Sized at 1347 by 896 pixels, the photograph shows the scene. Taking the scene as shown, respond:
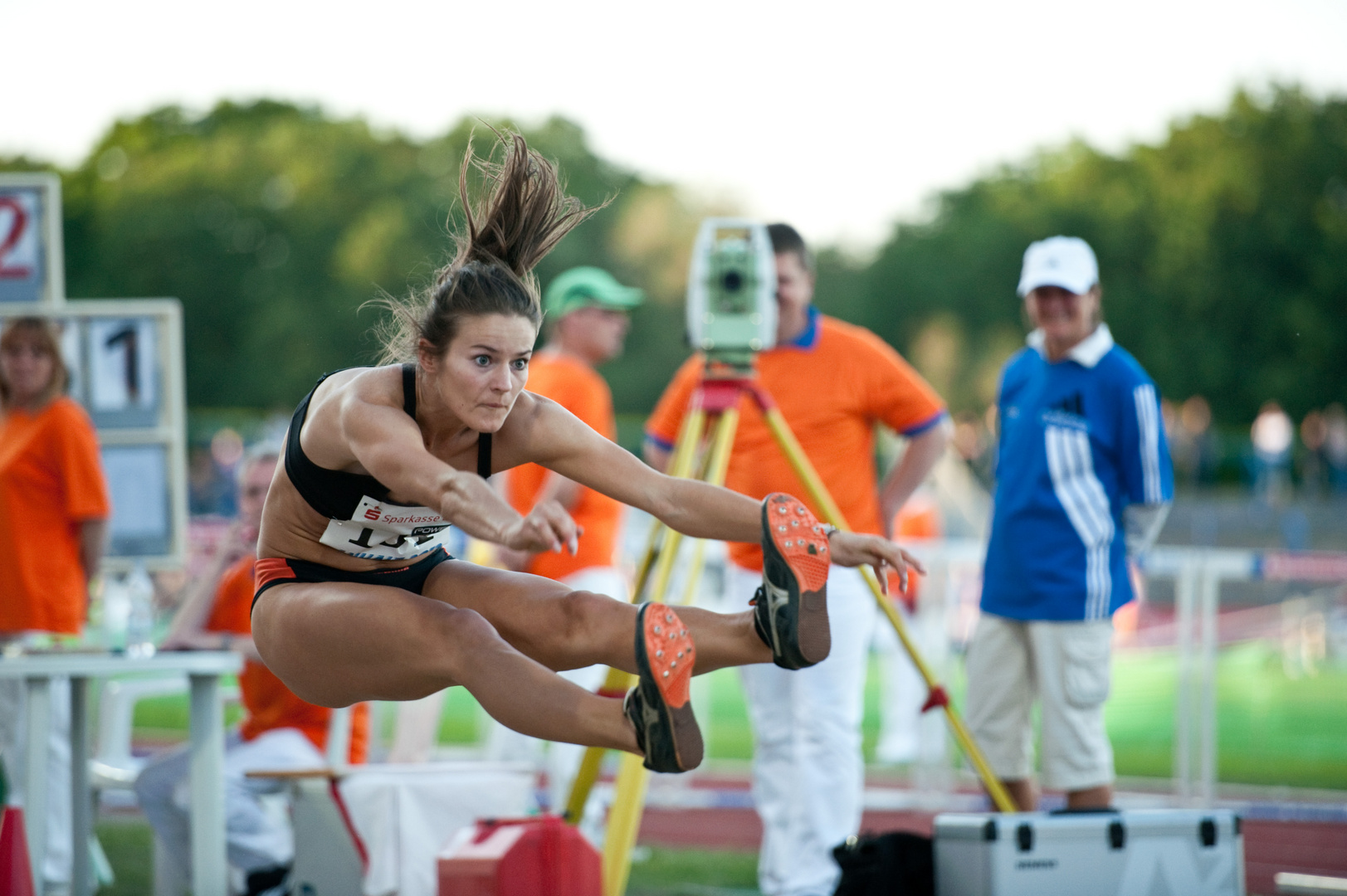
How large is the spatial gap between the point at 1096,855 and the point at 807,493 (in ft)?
5.07

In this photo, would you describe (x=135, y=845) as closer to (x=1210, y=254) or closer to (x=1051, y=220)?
(x=1210, y=254)

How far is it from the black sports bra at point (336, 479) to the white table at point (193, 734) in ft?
3.76

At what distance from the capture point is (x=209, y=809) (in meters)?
4.54

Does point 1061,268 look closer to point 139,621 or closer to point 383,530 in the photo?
point 383,530

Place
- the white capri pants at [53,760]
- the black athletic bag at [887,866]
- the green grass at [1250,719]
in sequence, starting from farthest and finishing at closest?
the green grass at [1250,719] < the white capri pants at [53,760] < the black athletic bag at [887,866]

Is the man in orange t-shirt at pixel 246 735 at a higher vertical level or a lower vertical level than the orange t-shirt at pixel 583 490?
lower

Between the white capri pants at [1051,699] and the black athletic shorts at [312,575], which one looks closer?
the black athletic shorts at [312,575]

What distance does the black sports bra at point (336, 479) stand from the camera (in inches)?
138

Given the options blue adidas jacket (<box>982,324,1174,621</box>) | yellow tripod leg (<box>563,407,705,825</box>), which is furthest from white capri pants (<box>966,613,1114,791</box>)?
yellow tripod leg (<box>563,407,705,825</box>)

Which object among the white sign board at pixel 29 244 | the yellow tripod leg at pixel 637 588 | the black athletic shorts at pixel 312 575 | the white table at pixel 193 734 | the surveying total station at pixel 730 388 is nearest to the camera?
the black athletic shorts at pixel 312 575

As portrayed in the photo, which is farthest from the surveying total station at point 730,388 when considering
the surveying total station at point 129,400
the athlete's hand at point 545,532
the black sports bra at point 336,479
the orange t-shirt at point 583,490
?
the surveying total station at point 129,400

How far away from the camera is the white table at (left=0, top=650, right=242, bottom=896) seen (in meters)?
4.38

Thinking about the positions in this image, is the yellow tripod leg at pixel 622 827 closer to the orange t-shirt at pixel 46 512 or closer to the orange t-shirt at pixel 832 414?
the orange t-shirt at pixel 832 414

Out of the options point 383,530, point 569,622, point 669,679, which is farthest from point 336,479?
point 669,679
